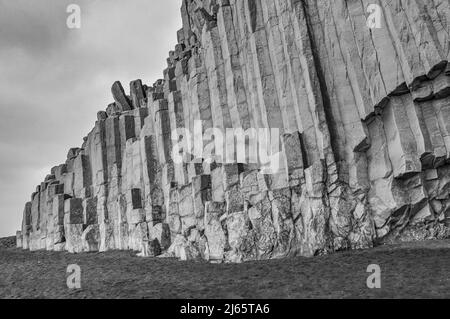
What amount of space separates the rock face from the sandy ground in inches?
64.4

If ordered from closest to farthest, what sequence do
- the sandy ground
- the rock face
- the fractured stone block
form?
the sandy ground < the rock face < the fractured stone block

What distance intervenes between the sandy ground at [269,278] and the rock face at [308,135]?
1635 millimetres

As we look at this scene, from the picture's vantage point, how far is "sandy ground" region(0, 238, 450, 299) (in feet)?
39.1

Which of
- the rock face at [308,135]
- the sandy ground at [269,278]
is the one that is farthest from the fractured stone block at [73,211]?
the sandy ground at [269,278]

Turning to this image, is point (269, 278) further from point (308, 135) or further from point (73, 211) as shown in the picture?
point (73, 211)

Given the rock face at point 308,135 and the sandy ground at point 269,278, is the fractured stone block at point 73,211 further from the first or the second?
the sandy ground at point 269,278

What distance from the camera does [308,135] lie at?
63.1 ft

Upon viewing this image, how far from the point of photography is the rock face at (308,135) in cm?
1720

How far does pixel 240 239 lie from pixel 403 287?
7.86 meters

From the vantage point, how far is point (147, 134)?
29.1m

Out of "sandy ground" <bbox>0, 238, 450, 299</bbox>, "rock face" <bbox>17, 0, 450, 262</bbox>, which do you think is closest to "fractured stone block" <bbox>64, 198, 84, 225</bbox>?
"rock face" <bbox>17, 0, 450, 262</bbox>

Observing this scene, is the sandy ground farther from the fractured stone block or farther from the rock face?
the fractured stone block

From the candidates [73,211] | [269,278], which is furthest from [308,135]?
[73,211]
